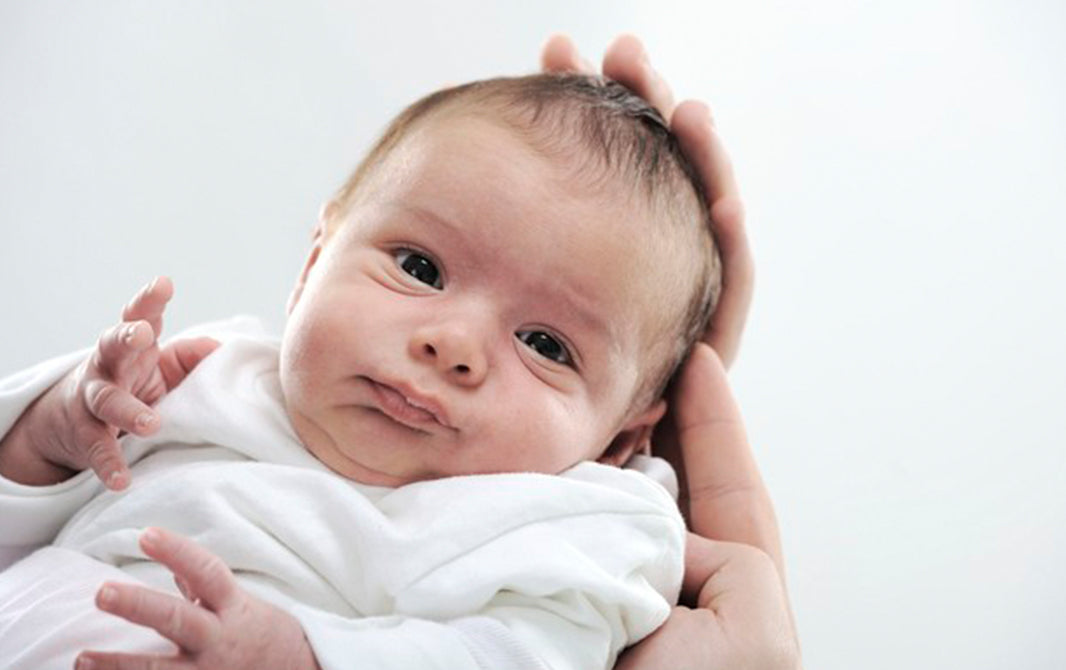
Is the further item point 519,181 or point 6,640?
point 519,181

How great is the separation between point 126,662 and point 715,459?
777mm

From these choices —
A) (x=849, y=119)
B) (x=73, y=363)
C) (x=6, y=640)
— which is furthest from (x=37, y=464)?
(x=849, y=119)

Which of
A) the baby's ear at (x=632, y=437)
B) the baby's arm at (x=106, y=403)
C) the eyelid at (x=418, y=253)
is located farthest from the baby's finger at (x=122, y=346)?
the baby's ear at (x=632, y=437)

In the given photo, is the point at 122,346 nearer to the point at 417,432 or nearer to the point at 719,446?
the point at 417,432

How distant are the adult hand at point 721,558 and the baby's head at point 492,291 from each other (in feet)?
0.58

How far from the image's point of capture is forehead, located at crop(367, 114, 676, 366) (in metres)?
1.12

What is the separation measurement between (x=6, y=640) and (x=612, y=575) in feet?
1.66

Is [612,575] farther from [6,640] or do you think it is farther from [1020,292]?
[1020,292]

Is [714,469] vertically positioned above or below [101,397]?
below

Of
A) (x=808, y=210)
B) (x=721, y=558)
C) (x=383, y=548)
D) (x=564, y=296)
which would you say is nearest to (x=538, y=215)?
(x=564, y=296)

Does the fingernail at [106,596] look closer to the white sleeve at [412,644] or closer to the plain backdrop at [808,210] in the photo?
the white sleeve at [412,644]

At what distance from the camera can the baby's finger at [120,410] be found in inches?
41.3

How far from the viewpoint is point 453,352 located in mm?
1054

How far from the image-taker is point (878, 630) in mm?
2172
